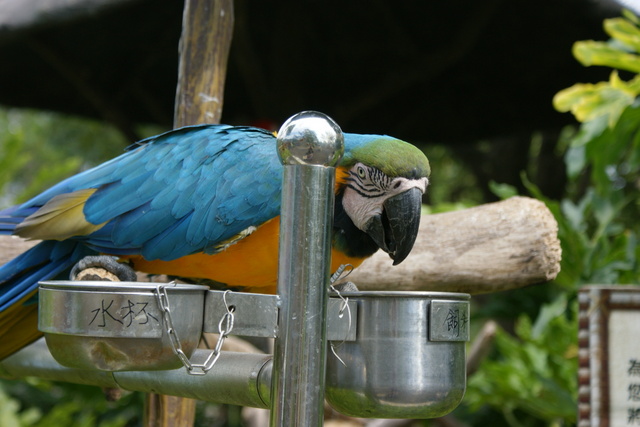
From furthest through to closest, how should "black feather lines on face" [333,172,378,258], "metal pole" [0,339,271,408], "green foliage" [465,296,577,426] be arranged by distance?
"green foliage" [465,296,577,426], "black feather lines on face" [333,172,378,258], "metal pole" [0,339,271,408]

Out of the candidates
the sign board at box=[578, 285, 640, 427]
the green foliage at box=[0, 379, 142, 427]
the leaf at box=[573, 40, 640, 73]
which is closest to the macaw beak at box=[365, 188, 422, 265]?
the sign board at box=[578, 285, 640, 427]

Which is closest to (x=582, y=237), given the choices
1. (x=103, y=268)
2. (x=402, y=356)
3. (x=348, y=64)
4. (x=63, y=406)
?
(x=348, y=64)

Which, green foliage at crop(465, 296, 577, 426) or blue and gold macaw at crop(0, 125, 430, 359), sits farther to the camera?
green foliage at crop(465, 296, 577, 426)

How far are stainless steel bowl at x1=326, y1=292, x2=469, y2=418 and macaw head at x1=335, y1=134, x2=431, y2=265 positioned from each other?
39cm

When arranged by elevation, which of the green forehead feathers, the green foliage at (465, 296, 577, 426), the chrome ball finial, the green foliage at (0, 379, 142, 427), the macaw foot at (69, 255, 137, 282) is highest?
the green forehead feathers

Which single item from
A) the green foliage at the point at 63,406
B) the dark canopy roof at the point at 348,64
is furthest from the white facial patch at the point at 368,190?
the green foliage at the point at 63,406

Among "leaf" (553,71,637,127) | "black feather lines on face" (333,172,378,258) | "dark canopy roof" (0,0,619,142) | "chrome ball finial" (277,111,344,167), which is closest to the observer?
"chrome ball finial" (277,111,344,167)

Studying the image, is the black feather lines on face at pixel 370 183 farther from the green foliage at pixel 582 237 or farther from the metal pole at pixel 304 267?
the green foliage at pixel 582 237

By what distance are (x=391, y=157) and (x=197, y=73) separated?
646mm

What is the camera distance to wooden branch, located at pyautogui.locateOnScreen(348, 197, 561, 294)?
4.75ft

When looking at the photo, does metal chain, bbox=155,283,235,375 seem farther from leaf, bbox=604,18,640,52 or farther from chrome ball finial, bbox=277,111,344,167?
leaf, bbox=604,18,640,52

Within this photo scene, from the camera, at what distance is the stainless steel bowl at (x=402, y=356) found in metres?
0.69

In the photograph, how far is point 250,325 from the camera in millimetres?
641

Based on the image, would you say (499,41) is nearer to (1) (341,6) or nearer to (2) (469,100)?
(2) (469,100)
